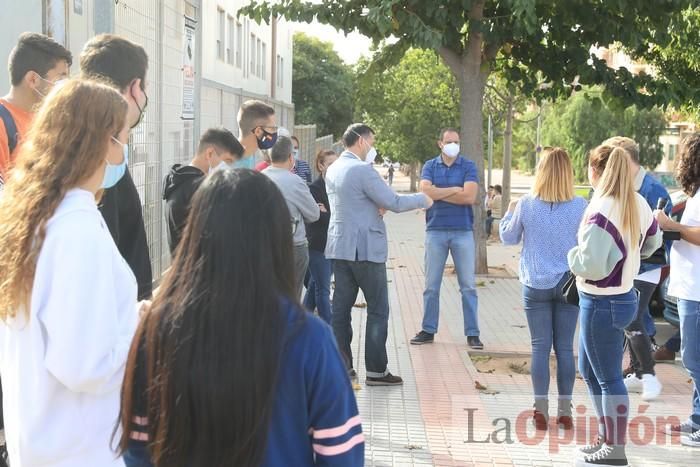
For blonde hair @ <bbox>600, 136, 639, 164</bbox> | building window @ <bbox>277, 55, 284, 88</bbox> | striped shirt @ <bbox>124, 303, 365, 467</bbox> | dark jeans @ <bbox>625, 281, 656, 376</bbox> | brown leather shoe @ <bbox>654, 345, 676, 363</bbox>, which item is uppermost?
building window @ <bbox>277, 55, 284, 88</bbox>

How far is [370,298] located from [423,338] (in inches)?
70.6

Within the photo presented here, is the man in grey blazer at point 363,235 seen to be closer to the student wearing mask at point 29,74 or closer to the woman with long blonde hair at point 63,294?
the student wearing mask at point 29,74

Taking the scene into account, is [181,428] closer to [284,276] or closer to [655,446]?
[284,276]

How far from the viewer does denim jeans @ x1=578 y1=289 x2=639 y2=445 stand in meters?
5.02

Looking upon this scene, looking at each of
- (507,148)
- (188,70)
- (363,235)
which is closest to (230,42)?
(507,148)

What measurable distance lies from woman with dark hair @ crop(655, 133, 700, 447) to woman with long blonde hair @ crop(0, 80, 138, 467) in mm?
3923

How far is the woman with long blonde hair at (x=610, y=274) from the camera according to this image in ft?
16.1

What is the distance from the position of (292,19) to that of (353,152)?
5377 mm

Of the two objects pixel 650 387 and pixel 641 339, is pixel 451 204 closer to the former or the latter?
pixel 641 339

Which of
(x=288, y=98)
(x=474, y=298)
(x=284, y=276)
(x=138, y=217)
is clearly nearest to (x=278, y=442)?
(x=284, y=276)


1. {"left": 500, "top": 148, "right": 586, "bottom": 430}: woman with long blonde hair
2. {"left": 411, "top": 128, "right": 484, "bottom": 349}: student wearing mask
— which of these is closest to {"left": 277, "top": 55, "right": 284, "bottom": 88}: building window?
{"left": 411, "top": 128, "right": 484, "bottom": 349}: student wearing mask

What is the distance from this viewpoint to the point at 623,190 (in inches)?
194

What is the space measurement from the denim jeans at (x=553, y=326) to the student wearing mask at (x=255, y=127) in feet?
6.55

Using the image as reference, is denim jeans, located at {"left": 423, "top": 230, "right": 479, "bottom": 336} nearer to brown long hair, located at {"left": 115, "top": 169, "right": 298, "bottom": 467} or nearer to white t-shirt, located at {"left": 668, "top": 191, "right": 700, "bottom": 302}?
white t-shirt, located at {"left": 668, "top": 191, "right": 700, "bottom": 302}
